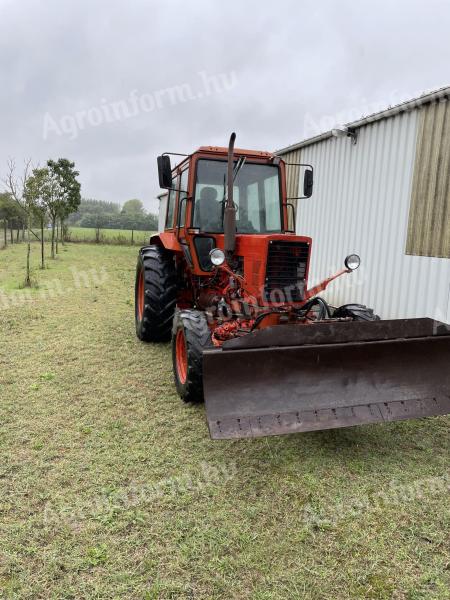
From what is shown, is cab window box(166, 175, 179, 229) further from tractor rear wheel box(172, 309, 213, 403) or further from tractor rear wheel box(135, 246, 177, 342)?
tractor rear wheel box(172, 309, 213, 403)

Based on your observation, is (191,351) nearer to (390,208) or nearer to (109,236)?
(390,208)

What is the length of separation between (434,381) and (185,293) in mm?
3199

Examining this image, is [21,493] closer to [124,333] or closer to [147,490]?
[147,490]

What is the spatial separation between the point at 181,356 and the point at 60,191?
630 inches

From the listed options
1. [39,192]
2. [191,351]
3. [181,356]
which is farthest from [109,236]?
[191,351]

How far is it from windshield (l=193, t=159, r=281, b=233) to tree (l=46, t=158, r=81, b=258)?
12.7 meters

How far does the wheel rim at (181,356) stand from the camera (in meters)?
3.93

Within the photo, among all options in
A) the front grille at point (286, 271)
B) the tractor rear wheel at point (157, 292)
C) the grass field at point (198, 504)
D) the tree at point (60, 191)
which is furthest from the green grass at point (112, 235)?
the front grille at point (286, 271)

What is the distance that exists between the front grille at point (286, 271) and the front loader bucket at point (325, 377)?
90cm

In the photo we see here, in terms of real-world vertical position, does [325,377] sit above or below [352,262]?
below

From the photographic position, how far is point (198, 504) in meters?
2.56

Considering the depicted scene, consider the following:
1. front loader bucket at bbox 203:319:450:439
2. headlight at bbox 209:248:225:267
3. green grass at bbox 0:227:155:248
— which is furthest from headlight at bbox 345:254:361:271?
green grass at bbox 0:227:155:248

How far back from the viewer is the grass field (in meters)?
2.04

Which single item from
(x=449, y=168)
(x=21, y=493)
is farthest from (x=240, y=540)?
(x=449, y=168)
